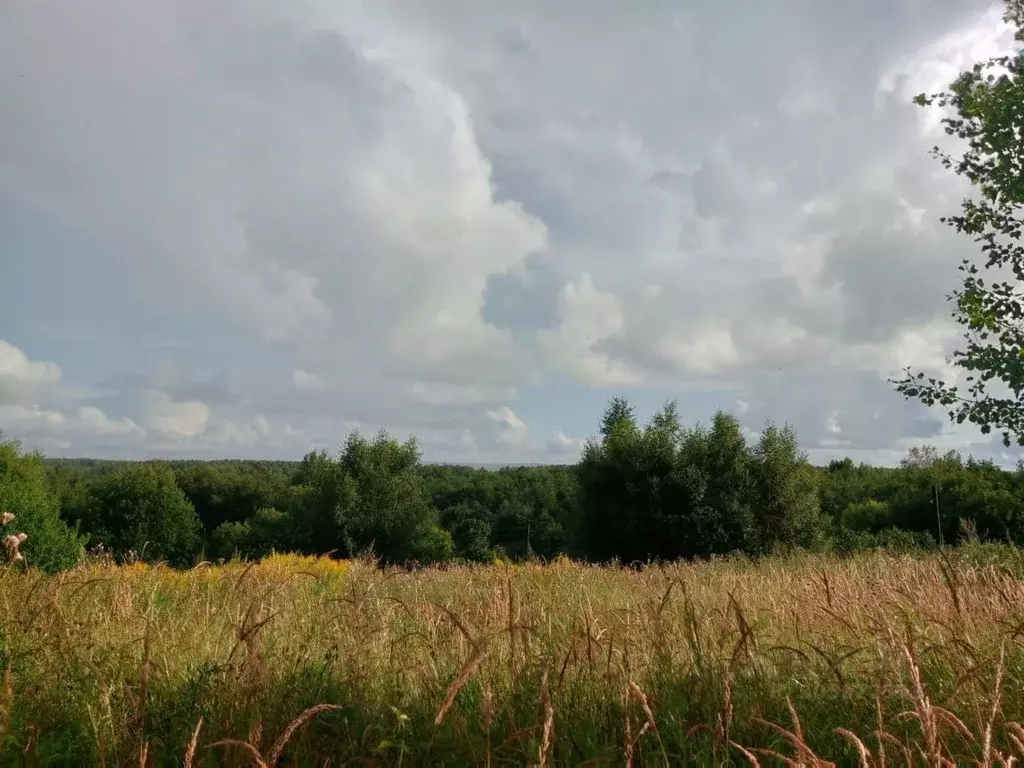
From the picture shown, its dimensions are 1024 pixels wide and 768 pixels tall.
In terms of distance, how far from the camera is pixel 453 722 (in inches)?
111

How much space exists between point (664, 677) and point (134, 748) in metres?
2.42

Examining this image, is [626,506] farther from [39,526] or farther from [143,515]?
[143,515]

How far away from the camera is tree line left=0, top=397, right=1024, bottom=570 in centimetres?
2655

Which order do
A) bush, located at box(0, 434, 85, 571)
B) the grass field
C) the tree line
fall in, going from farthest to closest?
1. the tree line
2. bush, located at box(0, 434, 85, 571)
3. the grass field

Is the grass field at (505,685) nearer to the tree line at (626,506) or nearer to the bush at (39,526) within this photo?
the tree line at (626,506)

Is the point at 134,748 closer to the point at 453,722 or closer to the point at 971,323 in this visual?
the point at 453,722

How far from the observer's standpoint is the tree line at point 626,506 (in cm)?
2655

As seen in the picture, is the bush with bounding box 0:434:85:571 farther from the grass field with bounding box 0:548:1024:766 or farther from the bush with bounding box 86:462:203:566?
the grass field with bounding box 0:548:1024:766

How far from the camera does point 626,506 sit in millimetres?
29359

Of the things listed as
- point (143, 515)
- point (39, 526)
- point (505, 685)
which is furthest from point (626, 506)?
point (143, 515)

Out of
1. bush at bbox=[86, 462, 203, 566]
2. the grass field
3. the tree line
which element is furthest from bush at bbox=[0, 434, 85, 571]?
the grass field

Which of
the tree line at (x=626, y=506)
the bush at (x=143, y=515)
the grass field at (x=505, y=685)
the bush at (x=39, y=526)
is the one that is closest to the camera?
the grass field at (x=505, y=685)

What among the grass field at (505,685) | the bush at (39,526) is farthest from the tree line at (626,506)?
the grass field at (505,685)

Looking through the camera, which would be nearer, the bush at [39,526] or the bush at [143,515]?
the bush at [39,526]
